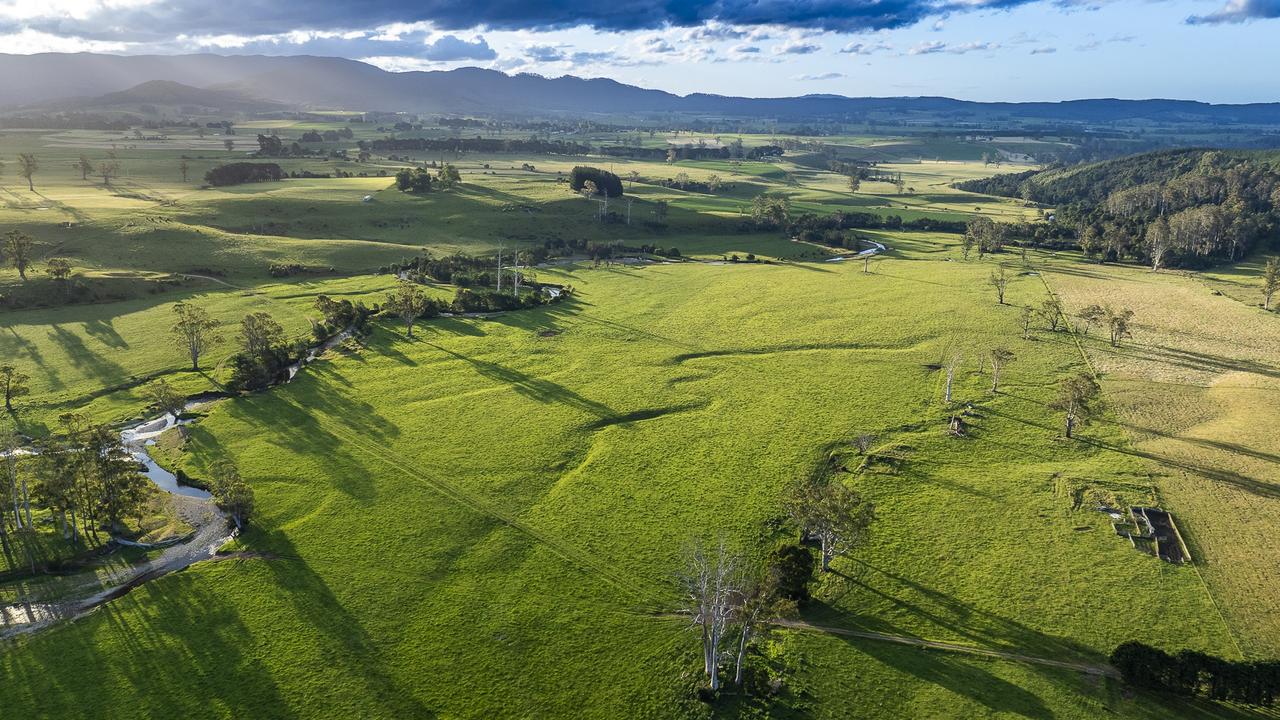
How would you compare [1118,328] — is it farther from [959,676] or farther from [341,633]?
[341,633]

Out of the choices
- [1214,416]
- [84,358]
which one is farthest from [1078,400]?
[84,358]

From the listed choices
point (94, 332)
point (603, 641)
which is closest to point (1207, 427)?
point (603, 641)

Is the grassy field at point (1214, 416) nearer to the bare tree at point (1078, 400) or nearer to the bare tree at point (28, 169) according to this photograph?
the bare tree at point (1078, 400)

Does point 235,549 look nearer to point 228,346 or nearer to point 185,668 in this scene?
point 185,668

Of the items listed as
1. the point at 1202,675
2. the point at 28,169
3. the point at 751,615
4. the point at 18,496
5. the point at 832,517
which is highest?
the point at 28,169

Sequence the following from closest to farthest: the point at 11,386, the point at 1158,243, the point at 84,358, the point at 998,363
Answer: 1. the point at 11,386
2. the point at 998,363
3. the point at 84,358
4. the point at 1158,243

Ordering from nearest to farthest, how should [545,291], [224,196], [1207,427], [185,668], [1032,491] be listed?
[185,668]
[1032,491]
[1207,427]
[545,291]
[224,196]

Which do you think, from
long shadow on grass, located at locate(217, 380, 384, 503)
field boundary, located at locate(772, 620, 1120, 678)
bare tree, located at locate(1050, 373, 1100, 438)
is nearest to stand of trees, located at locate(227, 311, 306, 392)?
long shadow on grass, located at locate(217, 380, 384, 503)

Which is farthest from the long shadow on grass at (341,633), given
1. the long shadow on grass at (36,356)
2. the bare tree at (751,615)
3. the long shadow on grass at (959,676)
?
the long shadow on grass at (36,356)
